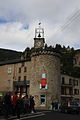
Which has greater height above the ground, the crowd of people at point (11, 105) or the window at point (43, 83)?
the window at point (43, 83)

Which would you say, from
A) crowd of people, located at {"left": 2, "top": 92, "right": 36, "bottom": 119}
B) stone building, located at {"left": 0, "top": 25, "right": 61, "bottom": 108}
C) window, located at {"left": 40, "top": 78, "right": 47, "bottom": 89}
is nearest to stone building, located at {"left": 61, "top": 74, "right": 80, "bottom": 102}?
stone building, located at {"left": 0, "top": 25, "right": 61, "bottom": 108}

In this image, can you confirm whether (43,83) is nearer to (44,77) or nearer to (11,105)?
(44,77)

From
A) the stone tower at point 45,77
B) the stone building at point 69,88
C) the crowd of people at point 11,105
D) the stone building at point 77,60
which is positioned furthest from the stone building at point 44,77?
the stone building at point 77,60

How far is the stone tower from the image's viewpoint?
149 feet

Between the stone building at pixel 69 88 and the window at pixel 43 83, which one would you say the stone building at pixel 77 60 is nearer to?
the stone building at pixel 69 88

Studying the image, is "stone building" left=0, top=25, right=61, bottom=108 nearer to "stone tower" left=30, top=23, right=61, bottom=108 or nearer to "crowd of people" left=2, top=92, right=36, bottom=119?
"stone tower" left=30, top=23, right=61, bottom=108

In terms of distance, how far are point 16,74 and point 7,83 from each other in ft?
11.4

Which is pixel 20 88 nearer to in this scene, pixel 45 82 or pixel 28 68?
pixel 28 68

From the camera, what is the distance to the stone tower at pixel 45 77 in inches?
1785

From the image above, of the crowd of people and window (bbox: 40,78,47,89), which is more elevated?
window (bbox: 40,78,47,89)

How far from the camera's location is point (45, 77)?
45.9 m

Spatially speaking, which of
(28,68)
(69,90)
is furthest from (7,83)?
(69,90)

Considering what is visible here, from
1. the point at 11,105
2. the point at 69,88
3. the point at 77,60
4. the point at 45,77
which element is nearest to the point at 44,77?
the point at 45,77

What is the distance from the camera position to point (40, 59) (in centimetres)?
4712
